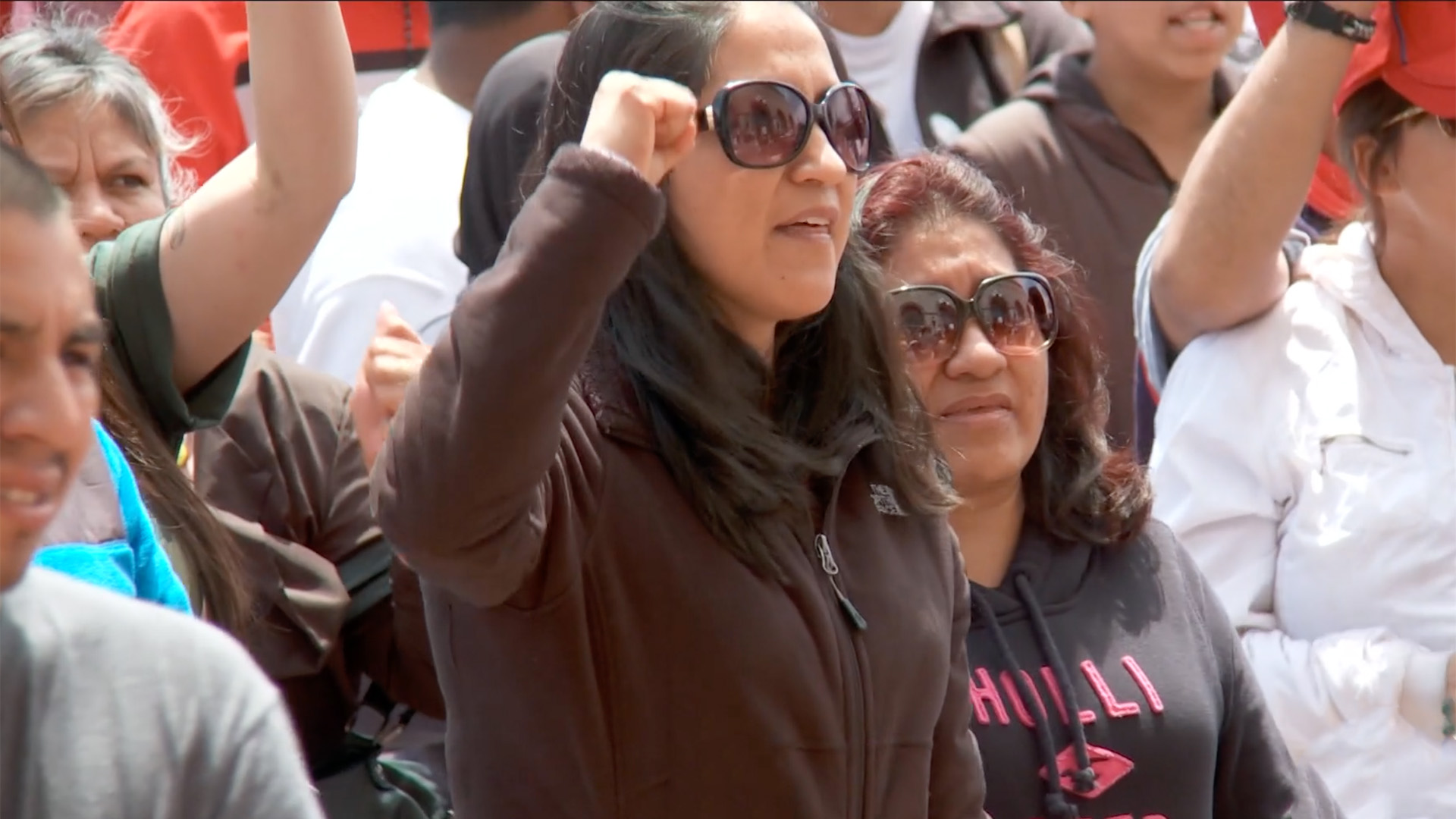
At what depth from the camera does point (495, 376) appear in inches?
66.3

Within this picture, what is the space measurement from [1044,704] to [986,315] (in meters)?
0.52

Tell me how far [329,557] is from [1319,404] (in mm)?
1453

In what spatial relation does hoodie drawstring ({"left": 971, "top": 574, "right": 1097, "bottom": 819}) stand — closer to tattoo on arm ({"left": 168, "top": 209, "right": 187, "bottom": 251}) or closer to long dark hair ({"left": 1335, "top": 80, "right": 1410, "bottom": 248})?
long dark hair ({"left": 1335, "top": 80, "right": 1410, "bottom": 248})

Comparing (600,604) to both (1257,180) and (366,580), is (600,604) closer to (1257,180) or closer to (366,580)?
(366,580)

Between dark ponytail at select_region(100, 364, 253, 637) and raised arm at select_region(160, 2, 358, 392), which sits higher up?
raised arm at select_region(160, 2, 358, 392)

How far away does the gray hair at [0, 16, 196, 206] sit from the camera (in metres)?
2.86

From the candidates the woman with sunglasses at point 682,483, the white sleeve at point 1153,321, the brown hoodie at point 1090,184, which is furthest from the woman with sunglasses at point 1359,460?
the woman with sunglasses at point 682,483

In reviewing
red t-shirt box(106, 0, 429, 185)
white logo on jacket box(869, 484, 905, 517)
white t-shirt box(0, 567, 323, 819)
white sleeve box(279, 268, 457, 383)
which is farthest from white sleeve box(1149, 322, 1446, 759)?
red t-shirt box(106, 0, 429, 185)

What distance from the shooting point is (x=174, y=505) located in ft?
7.47

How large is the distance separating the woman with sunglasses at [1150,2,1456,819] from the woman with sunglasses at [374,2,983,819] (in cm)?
81

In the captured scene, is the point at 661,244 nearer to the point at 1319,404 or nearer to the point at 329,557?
the point at 329,557

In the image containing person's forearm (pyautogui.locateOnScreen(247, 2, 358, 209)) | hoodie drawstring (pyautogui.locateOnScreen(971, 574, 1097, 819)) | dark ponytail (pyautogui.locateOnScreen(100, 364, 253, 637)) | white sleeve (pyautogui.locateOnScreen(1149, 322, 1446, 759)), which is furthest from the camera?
white sleeve (pyautogui.locateOnScreen(1149, 322, 1446, 759))

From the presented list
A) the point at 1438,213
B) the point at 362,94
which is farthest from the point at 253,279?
the point at 362,94

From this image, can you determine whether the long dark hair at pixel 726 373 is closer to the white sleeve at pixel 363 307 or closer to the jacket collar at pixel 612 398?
the jacket collar at pixel 612 398
